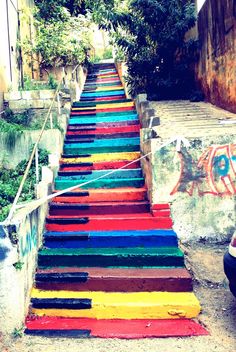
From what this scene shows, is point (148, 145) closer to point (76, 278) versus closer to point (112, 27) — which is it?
point (76, 278)

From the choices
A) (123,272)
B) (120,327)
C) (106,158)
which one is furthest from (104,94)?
(120,327)

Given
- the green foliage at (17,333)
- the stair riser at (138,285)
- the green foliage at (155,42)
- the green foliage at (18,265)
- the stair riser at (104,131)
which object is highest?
the green foliage at (155,42)

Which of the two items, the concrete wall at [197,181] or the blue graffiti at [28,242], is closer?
the blue graffiti at [28,242]

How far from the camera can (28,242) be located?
195 inches

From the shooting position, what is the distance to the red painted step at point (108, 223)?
6.07 metres

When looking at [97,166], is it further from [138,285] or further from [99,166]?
[138,285]

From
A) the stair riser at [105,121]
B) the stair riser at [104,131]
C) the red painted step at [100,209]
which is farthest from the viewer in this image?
the stair riser at [105,121]

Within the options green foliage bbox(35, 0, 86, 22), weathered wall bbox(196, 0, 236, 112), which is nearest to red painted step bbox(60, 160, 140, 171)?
weathered wall bbox(196, 0, 236, 112)

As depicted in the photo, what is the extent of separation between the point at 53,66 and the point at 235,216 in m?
9.26

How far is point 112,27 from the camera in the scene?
10922 millimetres

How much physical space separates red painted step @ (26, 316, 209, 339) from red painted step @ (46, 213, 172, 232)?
1.68 meters

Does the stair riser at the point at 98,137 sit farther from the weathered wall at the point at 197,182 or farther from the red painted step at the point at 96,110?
the weathered wall at the point at 197,182

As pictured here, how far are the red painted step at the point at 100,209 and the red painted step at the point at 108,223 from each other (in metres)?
0.21

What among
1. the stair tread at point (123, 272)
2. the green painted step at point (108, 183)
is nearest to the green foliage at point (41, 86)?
the green painted step at point (108, 183)
